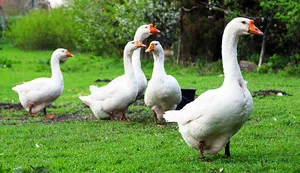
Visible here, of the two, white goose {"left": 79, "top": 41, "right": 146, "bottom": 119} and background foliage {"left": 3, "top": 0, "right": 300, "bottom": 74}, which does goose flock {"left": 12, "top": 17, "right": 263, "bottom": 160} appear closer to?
white goose {"left": 79, "top": 41, "right": 146, "bottom": 119}

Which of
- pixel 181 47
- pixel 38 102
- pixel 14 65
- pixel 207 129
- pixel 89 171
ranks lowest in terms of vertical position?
pixel 14 65

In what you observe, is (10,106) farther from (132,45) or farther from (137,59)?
(132,45)

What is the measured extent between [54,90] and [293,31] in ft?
37.5

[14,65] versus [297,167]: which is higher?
[297,167]

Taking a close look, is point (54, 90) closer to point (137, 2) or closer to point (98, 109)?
point (98, 109)

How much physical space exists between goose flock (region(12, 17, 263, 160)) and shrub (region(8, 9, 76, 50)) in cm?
2442

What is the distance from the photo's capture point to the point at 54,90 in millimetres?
12477

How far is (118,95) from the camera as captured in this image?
1128 cm

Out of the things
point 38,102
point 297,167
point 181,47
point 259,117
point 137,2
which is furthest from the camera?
point 137,2

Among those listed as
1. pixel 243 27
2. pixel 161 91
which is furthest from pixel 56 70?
pixel 243 27

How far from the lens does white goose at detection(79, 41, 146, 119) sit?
1125cm

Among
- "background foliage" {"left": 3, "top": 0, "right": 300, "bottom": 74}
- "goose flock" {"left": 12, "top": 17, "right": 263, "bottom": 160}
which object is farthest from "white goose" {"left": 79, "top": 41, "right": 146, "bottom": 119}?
"background foliage" {"left": 3, "top": 0, "right": 300, "bottom": 74}

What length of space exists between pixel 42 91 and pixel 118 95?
82.5 inches

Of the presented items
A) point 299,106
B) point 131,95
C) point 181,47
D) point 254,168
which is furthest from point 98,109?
point 181,47
